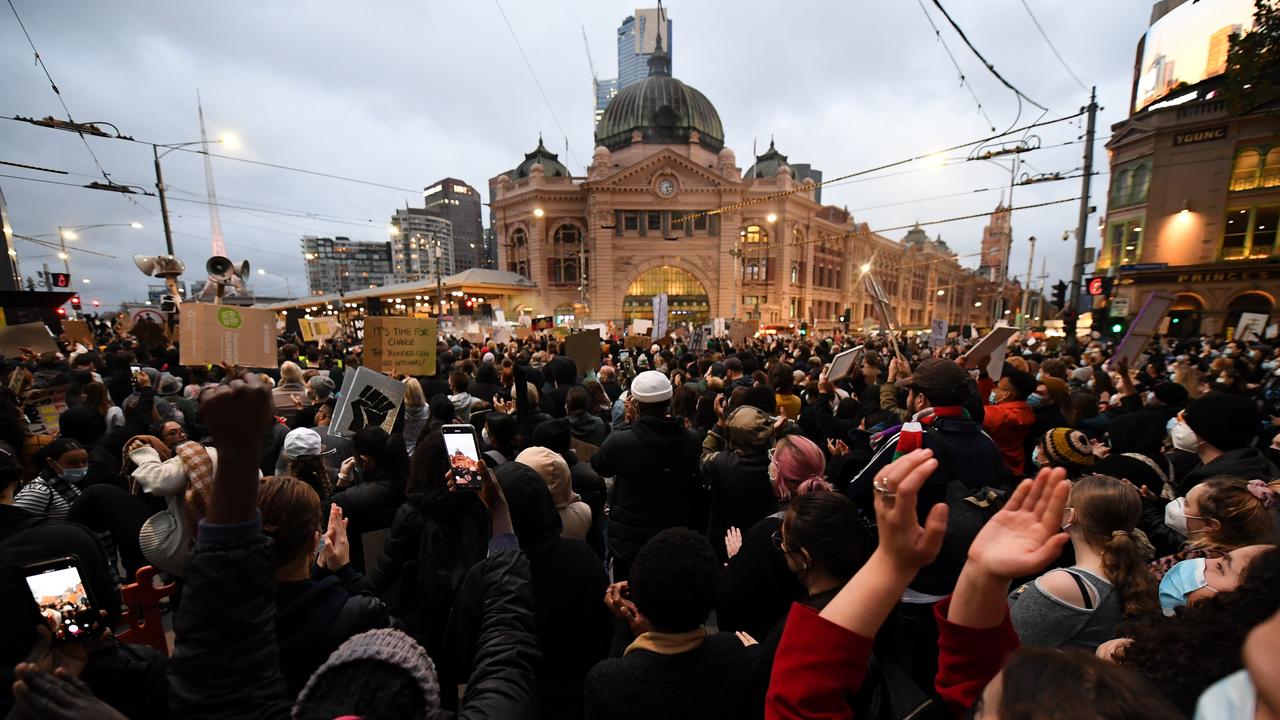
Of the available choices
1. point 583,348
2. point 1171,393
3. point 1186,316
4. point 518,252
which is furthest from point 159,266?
point 1186,316

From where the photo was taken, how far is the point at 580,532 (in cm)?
302

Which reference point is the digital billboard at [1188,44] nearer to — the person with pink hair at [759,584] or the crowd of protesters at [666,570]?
the crowd of protesters at [666,570]

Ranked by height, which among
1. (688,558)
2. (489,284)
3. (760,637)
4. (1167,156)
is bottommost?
(760,637)

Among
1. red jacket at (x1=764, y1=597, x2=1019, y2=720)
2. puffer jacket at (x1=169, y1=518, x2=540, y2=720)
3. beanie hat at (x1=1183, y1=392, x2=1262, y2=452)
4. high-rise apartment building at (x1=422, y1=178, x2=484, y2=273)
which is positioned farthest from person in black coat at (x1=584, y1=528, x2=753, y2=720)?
high-rise apartment building at (x1=422, y1=178, x2=484, y2=273)

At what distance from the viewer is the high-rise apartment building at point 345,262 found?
135m

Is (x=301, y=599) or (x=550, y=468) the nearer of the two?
(x=301, y=599)

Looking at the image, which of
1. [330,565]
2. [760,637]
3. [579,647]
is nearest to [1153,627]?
[760,637]

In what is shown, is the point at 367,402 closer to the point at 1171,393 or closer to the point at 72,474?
Result: the point at 72,474

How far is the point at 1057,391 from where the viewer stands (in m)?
5.13

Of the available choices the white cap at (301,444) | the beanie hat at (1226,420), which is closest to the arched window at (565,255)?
the white cap at (301,444)

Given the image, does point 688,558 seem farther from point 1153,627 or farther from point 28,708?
point 28,708

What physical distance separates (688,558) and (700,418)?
13.5 feet

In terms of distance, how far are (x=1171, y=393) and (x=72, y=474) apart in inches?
375

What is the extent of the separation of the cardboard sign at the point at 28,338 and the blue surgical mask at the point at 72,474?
9.26 metres
